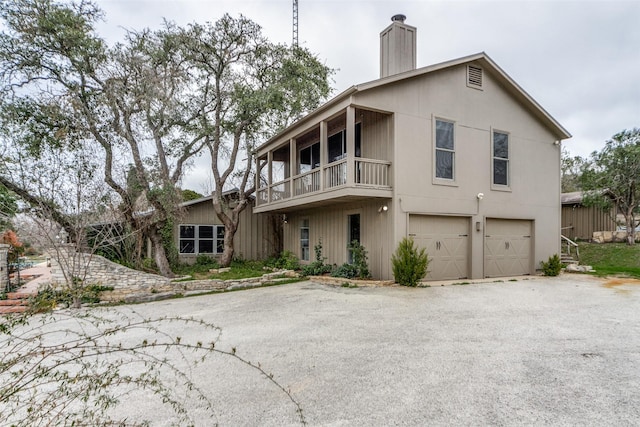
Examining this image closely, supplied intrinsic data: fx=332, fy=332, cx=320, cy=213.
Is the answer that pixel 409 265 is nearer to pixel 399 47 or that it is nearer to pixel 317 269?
pixel 317 269

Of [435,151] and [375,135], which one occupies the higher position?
[375,135]

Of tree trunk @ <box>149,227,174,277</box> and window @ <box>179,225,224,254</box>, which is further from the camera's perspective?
window @ <box>179,225,224,254</box>

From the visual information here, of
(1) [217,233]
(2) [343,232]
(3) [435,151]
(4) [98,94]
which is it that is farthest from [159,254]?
(3) [435,151]

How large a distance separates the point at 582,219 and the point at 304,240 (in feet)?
52.2

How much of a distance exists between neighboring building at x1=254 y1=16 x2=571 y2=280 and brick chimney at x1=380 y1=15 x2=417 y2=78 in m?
0.03

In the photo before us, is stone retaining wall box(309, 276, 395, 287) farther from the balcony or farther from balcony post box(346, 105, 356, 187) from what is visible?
balcony post box(346, 105, 356, 187)

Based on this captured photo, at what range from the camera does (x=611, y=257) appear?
1431 cm

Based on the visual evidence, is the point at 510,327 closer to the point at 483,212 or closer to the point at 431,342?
the point at 431,342

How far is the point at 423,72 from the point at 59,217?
431 inches

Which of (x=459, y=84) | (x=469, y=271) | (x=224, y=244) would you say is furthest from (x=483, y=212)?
(x=224, y=244)

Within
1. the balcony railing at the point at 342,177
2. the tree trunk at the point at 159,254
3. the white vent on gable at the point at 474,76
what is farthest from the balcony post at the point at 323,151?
the tree trunk at the point at 159,254

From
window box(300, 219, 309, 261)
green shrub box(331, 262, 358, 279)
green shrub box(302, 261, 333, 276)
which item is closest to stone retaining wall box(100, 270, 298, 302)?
green shrub box(302, 261, 333, 276)

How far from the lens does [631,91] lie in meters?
18.9

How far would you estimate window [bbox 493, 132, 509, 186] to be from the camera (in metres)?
11.4
